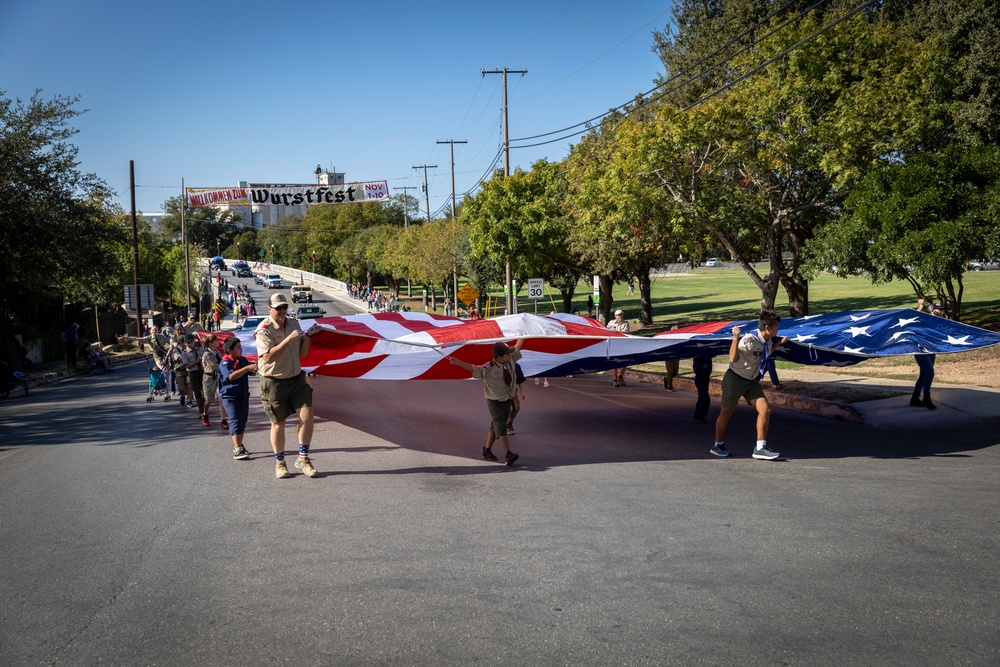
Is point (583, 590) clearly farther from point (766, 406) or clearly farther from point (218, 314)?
point (218, 314)

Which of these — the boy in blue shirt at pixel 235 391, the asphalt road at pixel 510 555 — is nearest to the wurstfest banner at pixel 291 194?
the boy in blue shirt at pixel 235 391

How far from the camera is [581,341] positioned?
38.9 feet

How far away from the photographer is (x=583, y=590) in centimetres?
544

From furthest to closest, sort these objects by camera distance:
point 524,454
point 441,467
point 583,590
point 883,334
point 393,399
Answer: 1. point 393,399
2. point 883,334
3. point 524,454
4. point 441,467
5. point 583,590

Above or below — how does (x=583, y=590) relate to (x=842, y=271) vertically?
below

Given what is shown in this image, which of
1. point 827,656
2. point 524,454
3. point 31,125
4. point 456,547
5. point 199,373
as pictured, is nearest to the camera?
point 827,656

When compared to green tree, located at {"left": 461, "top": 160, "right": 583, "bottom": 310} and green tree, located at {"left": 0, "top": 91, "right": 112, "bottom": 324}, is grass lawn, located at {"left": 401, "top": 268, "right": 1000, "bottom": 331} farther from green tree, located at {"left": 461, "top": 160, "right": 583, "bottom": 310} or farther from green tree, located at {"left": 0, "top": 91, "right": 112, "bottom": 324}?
green tree, located at {"left": 0, "top": 91, "right": 112, "bottom": 324}

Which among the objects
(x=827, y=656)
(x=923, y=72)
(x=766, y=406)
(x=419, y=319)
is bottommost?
(x=827, y=656)

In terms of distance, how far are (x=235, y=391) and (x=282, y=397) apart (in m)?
1.77

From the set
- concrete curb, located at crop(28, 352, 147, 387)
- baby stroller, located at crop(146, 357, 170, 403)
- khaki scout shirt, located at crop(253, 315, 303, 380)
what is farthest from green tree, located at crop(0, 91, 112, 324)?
khaki scout shirt, located at crop(253, 315, 303, 380)

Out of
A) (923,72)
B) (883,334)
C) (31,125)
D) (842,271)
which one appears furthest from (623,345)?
(31,125)

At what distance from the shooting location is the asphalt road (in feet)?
15.4

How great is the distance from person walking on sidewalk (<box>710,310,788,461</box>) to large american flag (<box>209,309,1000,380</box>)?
5.37ft

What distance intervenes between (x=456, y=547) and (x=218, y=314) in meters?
45.1
